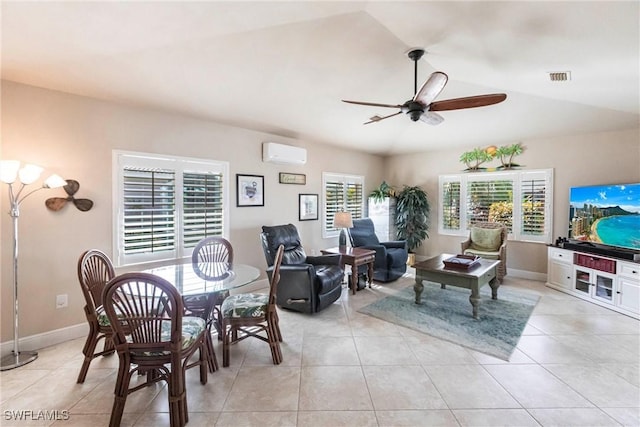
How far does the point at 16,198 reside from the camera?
2625 mm

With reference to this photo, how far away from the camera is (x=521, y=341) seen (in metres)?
2.95

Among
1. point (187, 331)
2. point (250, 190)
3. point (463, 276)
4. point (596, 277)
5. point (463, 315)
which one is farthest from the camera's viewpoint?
point (250, 190)

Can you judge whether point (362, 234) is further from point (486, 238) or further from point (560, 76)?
point (560, 76)

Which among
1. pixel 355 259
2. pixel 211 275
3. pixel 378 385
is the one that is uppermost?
pixel 211 275

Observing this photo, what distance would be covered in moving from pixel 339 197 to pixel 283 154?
1.80 meters

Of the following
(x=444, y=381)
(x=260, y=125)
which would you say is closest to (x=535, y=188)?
(x=444, y=381)

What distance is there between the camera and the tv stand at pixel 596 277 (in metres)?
3.60

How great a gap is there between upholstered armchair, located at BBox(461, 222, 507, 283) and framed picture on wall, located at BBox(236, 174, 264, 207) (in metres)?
3.72

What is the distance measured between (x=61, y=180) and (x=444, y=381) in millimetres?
3903

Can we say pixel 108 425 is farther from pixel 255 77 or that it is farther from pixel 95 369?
pixel 255 77

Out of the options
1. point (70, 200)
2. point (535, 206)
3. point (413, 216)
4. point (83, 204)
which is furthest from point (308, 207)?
point (535, 206)

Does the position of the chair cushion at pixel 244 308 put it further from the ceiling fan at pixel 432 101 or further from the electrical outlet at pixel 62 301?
the ceiling fan at pixel 432 101

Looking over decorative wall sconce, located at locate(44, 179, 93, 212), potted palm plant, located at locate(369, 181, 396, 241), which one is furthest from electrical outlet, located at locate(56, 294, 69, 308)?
potted palm plant, located at locate(369, 181, 396, 241)

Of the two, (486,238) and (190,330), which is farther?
(486,238)
